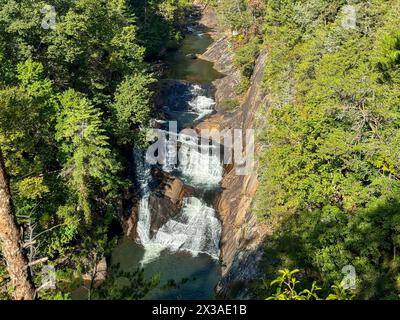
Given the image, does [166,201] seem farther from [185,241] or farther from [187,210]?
[185,241]

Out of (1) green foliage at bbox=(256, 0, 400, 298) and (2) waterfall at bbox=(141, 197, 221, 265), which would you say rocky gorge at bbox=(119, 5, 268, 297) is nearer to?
(2) waterfall at bbox=(141, 197, 221, 265)

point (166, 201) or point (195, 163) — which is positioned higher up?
point (195, 163)

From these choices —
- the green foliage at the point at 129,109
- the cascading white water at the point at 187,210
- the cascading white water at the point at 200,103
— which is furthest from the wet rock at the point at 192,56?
the green foliage at the point at 129,109

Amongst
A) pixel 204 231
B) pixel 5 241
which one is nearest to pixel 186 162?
pixel 204 231

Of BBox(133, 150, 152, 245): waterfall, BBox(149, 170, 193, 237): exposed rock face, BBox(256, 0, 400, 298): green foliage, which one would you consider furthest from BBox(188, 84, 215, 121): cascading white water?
BBox(256, 0, 400, 298): green foliage

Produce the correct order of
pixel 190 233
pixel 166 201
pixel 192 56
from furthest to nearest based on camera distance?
1. pixel 192 56
2. pixel 166 201
3. pixel 190 233

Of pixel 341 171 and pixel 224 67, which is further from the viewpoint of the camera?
pixel 224 67

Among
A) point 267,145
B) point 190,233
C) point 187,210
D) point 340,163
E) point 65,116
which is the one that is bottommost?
point 190,233

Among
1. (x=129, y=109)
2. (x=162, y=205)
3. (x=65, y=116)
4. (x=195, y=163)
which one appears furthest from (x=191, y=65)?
(x=65, y=116)
